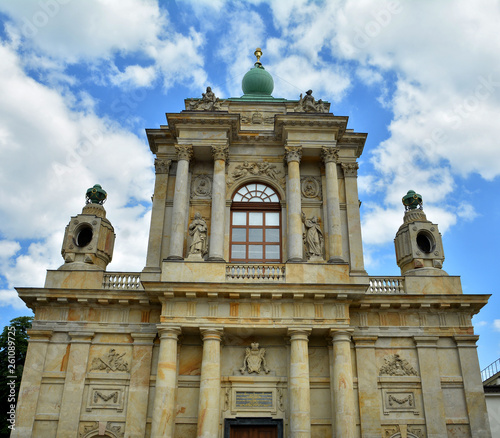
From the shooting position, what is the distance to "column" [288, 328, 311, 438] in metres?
17.5

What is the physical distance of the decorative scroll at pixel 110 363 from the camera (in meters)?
19.8

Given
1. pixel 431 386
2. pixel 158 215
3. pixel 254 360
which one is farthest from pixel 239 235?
pixel 431 386

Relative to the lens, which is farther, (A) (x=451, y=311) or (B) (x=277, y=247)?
(B) (x=277, y=247)

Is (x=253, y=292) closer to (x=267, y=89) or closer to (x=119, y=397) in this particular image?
(x=119, y=397)

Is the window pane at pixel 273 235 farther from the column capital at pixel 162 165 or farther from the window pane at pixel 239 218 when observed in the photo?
the column capital at pixel 162 165

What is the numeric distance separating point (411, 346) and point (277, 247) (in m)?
6.95

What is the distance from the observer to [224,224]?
22.5 meters

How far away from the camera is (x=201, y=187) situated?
927 inches

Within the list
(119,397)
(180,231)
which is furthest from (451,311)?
(119,397)

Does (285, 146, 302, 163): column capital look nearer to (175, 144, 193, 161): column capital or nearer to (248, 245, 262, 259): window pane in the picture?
(248, 245, 262, 259): window pane

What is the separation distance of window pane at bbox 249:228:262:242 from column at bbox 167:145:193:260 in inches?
119

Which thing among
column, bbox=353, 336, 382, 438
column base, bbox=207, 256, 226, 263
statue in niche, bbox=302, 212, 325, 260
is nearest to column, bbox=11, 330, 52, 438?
column base, bbox=207, 256, 226, 263

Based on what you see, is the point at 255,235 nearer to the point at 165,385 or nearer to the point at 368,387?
the point at 165,385

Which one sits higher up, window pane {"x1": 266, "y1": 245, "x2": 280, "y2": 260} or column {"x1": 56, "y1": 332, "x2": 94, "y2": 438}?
window pane {"x1": 266, "y1": 245, "x2": 280, "y2": 260}
